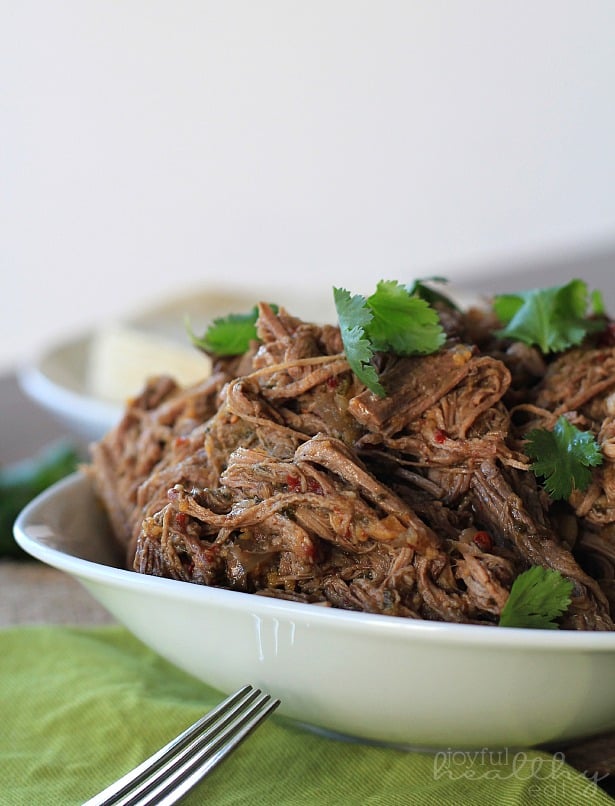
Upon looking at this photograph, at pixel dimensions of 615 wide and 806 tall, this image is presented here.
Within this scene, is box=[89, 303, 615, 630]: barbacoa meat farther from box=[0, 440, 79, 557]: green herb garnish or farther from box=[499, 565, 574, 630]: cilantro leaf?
box=[0, 440, 79, 557]: green herb garnish

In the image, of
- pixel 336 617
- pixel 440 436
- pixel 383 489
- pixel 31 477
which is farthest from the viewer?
pixel 31 477

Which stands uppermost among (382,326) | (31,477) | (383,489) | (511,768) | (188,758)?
(382,326)

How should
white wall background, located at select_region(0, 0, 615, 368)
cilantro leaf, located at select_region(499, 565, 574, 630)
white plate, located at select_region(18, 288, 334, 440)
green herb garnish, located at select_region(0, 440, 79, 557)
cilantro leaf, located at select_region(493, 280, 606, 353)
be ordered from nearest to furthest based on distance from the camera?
cilantro leaf, located at select_region(499, 565, 574, 630), cilantro leaf, located at select_region(493, 280, 606, 353), green herb garnish, located at select_region(0, 440, 79, 557), white plate, located at select_region(18, 288, 334, 440), white wall background, located at select_region(0, 0, 615, 368)

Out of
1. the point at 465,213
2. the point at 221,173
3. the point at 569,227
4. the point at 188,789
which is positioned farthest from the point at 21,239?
the point at 188,789

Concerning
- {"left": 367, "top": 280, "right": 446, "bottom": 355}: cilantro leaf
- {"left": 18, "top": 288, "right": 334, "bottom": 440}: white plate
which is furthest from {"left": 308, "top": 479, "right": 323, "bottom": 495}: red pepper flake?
{"left": 18, "top": 288, "right": 334, "bottom": 440}: white plate

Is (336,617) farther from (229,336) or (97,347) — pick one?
(97,347)

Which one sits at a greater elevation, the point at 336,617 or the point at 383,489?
the point at 383,489

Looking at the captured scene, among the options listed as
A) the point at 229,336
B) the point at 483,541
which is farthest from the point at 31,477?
the point at 483,541
